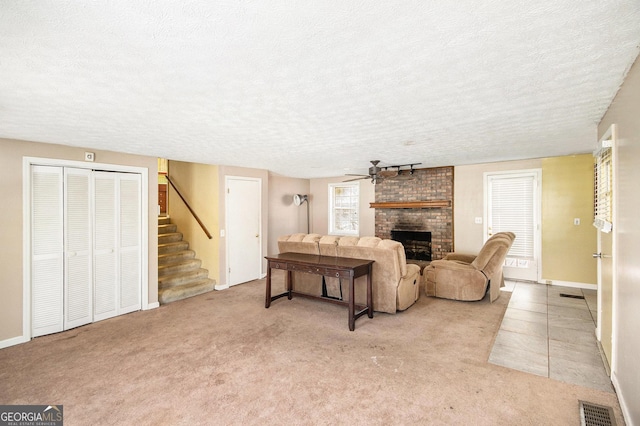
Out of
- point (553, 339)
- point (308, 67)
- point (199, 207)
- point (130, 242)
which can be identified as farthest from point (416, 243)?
point (308, 67)

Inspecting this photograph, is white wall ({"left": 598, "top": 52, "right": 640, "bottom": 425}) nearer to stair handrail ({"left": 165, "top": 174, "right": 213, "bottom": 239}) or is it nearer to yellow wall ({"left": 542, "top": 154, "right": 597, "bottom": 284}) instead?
yellow wall ({"left": 542, "top": 154, "right": 597, "bottom": 284})

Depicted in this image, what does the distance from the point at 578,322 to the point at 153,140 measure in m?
5.53

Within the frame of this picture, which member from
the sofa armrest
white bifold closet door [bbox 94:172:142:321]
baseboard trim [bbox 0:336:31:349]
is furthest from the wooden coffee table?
baseboard trim [bbox 0:336:31:349]

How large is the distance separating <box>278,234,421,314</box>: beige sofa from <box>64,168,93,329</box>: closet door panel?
8.99ft

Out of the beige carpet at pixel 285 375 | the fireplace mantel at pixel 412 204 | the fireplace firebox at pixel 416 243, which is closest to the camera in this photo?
the beige carpet at pixel 285 375

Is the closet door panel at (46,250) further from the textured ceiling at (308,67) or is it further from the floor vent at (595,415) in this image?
the floor vent at (595,415)

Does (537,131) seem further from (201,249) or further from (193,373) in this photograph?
(201,249)

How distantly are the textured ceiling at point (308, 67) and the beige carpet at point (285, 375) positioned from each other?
7.45 ft

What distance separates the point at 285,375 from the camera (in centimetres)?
266

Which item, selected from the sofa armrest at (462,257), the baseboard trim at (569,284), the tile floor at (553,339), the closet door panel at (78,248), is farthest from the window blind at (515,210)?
the closet door panel at (78,248)

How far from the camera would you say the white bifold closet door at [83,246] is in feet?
11.6

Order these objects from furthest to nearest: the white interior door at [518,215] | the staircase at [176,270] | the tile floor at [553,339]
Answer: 1. the white interior door at [518,215]
2. the staircase at [176,270]
3. the tile floor at [553,339]

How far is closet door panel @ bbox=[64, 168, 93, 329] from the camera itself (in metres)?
3.73

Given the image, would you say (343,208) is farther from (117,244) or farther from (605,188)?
(605,188)
